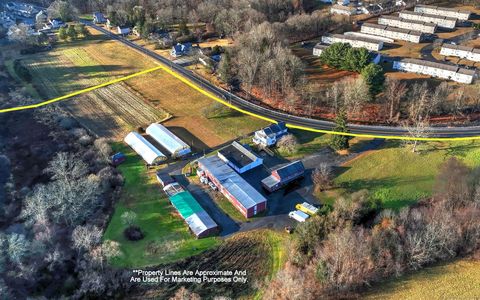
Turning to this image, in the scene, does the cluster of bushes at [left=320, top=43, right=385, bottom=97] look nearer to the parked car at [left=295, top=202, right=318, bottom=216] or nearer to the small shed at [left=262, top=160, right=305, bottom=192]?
the small shed at [left=262, top=160, right=305, bottom=192]

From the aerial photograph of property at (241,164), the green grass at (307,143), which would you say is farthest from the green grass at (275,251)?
the green grass at (307,143)

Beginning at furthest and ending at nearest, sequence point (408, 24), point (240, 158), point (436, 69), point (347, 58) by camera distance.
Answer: point (408, 24) < point (436, 69) < point (347, 58) < point (240, 158)

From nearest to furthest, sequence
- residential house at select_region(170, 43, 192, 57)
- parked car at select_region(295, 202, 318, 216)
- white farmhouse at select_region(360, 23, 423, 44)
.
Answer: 1. parked car at select_region(295, 202, 318, 216)
2. residential house at select_region(170, 43, 192, 57)
3. white farmhouse at select_region(360, 23, 423, 44)

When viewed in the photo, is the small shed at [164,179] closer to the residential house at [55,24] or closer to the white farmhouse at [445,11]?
the residential house at [55,24]

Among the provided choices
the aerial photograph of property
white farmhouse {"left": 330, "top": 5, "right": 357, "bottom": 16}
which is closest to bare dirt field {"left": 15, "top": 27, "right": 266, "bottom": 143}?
the aerial photograph of property

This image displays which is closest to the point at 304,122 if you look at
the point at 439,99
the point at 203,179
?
the point at 203,179

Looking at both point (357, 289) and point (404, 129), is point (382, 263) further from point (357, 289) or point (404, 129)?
point (404, 129)
